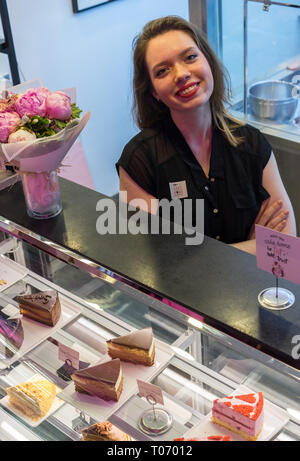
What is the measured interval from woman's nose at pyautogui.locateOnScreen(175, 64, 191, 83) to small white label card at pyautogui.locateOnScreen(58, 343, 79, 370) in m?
1.12

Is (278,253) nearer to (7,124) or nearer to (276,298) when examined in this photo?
(276,298)

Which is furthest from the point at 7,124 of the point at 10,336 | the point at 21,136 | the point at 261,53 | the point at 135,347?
the point at 261,53

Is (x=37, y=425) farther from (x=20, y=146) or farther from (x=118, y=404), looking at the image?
(x=20, y=146)

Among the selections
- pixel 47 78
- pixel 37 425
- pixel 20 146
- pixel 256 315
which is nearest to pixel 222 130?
pixel 20 146

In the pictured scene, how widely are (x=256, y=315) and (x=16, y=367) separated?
74cm

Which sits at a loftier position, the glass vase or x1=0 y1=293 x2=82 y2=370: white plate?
the glass vase

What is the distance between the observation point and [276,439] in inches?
56.1

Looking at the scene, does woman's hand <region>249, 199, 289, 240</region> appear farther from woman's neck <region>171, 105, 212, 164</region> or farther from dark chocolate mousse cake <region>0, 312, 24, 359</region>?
dark chocolate mousse cake <region>0, 312, 24, 359</region>

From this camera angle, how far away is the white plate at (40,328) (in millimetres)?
1846

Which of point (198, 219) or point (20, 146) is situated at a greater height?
point (20, 146)

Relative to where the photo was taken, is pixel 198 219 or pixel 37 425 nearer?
pixel 37 425

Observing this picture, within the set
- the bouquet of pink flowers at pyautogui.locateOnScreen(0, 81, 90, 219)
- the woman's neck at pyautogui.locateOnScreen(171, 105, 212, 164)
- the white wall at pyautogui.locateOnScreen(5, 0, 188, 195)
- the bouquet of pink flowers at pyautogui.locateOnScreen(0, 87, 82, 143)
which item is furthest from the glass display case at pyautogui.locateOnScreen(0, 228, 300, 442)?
the white wall at pyautogui.locateOnScreen(5, 0, 188, 195)

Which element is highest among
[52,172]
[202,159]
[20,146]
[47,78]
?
[20,146]

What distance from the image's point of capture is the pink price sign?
4.61 feet
